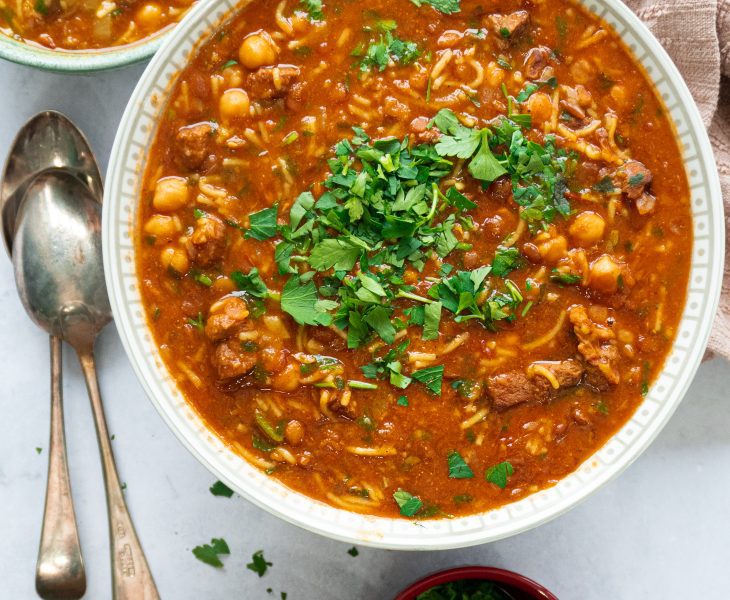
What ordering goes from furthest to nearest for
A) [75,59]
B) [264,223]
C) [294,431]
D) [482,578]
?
1. [482,578]
2. [75,59]
3. [294,431]
4. [264,223]

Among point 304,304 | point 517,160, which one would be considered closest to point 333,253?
point 304,304

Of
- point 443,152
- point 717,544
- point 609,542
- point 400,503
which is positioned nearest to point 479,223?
point 443,152

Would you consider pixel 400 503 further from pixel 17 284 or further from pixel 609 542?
pixel 17 284

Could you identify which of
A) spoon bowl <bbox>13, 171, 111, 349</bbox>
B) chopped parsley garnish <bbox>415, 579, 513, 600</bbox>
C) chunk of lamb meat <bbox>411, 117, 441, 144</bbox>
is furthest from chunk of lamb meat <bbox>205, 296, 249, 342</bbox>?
chopped parsley garnish <bbox>415, 579, 513, 600</bbox>

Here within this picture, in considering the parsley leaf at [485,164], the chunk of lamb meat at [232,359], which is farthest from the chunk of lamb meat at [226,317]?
the parsley leaf at [485,164]

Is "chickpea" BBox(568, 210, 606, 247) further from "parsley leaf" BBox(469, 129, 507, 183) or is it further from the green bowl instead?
the green bowl

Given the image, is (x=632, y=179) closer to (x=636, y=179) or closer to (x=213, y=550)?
(x=636, y=179)
